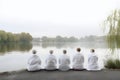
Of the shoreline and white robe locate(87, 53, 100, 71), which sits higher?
white robe locate(87, 53, 100, 71)

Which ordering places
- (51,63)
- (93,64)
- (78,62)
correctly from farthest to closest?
1. (78,62)
2. (93,64)
3. (51,63)

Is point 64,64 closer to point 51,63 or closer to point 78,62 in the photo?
point 51,63

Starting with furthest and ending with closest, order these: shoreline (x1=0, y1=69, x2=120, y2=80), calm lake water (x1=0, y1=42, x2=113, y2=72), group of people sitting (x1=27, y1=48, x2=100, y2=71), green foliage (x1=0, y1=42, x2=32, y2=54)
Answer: green foliage (x1=0, y1=42, x2=32, y2=54) → calm lake water (x1=0, y1=42, x2=113, y2=72) → group of people sitting (x1=27, y1=48, x2=100, y2=71) → shoreline (x1=0, y1=69, x2=120, y2=80)

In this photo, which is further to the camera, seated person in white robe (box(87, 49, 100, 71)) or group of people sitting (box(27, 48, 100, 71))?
seated person in white robe (box(87, 49, 100, 71))

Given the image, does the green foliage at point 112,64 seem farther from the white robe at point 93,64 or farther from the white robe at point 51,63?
the white robe at point 51,63

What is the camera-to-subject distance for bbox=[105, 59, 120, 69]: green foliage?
582 inches

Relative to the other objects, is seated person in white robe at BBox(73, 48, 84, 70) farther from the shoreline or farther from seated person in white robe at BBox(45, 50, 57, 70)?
the shoreline

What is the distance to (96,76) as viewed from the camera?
11.5m

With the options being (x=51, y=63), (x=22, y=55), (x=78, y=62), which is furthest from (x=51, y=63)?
(x=22, y=55)

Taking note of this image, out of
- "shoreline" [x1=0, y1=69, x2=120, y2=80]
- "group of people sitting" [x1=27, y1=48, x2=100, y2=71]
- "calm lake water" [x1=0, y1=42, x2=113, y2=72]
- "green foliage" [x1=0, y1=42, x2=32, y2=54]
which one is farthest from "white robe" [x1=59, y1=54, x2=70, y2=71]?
"green foliage" [x1=0, y1=42, x2=32, y2=54]

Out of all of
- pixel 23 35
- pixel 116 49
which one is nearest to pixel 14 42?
pixel 23 35

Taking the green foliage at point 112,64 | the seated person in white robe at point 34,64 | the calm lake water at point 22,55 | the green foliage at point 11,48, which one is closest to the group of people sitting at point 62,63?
the seated person in white robe at point 34,64

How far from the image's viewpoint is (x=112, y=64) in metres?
15.0

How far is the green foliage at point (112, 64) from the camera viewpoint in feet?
48.5
